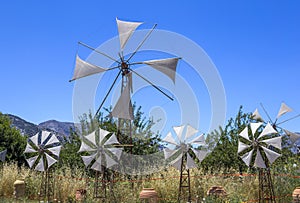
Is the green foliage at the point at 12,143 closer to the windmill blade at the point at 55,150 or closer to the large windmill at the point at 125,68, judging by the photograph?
the windmill blade at the point at 55,150

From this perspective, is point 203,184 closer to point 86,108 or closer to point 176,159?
point 176,159

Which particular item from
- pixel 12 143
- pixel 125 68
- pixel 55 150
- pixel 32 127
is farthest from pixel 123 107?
pixel 32 127

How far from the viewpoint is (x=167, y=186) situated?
1084 cm

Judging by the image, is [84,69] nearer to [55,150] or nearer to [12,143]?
[55,150]

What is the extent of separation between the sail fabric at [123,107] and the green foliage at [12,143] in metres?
8.79

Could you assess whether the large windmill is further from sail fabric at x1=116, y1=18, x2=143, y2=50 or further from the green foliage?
the green foliage

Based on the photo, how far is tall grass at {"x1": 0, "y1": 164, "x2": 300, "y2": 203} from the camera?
10219 mm

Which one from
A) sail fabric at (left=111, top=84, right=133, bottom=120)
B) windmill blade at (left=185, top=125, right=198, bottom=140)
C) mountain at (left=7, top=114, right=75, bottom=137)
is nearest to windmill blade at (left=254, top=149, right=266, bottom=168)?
windmill blade at (left=185, top=125, right=198, bottom=140)

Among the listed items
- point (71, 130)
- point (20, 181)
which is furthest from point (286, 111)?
point (71, 130)

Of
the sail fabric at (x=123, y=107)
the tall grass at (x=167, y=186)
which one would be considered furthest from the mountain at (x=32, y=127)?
the sail fabric at (x=123, y=107)

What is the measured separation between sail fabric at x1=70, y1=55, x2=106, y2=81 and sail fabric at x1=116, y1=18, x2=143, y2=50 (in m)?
0.86

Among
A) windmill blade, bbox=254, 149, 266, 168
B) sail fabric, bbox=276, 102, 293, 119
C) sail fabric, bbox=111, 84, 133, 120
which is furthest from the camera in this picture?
sail fabric, bbox=276, 102, 293, 119

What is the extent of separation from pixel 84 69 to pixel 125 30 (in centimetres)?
143

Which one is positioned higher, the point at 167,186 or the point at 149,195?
the point at 167,186
